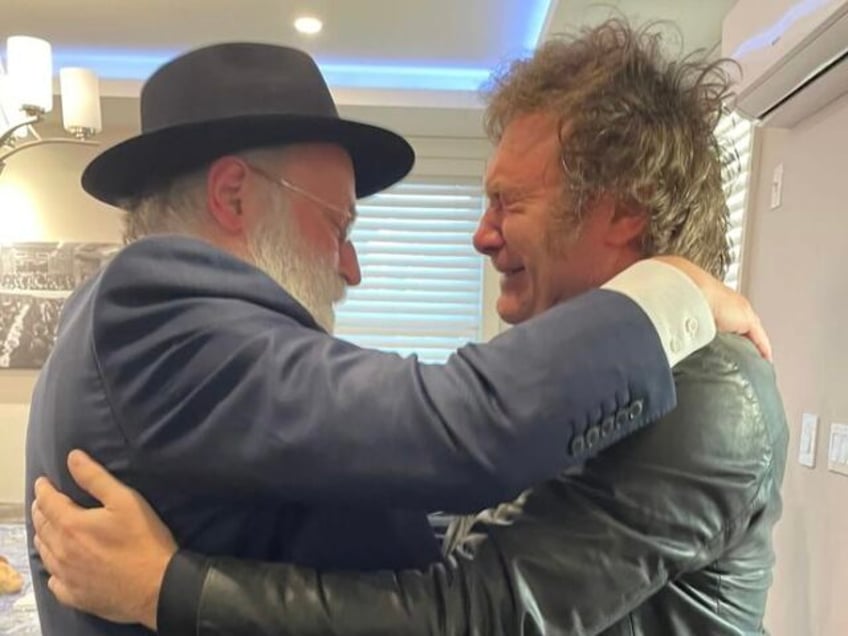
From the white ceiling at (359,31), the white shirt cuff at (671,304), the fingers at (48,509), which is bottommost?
the fingers at (48,509)

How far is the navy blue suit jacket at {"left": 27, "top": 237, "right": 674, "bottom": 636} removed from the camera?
2.04 feet

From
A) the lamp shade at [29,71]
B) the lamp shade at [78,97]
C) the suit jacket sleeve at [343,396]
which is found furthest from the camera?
the lamp shade at [78,97]

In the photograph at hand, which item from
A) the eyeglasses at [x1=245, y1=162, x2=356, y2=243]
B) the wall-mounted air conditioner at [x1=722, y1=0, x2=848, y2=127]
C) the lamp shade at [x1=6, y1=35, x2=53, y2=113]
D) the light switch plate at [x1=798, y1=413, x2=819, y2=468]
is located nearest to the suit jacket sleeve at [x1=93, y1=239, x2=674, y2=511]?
the eyeglasses at [x1=245, y1=162, x2=356, y2=243]

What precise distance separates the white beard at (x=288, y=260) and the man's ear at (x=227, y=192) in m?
0.02

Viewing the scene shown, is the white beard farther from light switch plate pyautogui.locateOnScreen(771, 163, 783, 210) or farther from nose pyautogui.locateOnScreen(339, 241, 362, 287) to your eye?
light switch plate pyautogui.locateOnScreen(771, 163, 783, 210)

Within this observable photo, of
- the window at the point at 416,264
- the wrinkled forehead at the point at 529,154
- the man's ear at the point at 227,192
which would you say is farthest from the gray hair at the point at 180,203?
the window at the point at 416,264

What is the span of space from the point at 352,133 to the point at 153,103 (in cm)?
26

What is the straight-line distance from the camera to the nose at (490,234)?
978mm

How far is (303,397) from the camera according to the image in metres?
0.63

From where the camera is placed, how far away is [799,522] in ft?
6.68

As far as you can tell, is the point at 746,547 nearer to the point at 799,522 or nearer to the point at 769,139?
the point at 799,522

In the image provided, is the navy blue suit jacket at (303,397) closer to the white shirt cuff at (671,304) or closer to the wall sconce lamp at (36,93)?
the white shirt cuff at (671,304)

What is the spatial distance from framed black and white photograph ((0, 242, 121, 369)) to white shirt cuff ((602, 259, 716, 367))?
4112mm

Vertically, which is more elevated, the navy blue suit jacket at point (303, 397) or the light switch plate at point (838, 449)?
the navy blue suit jacket at point (303, 397)
